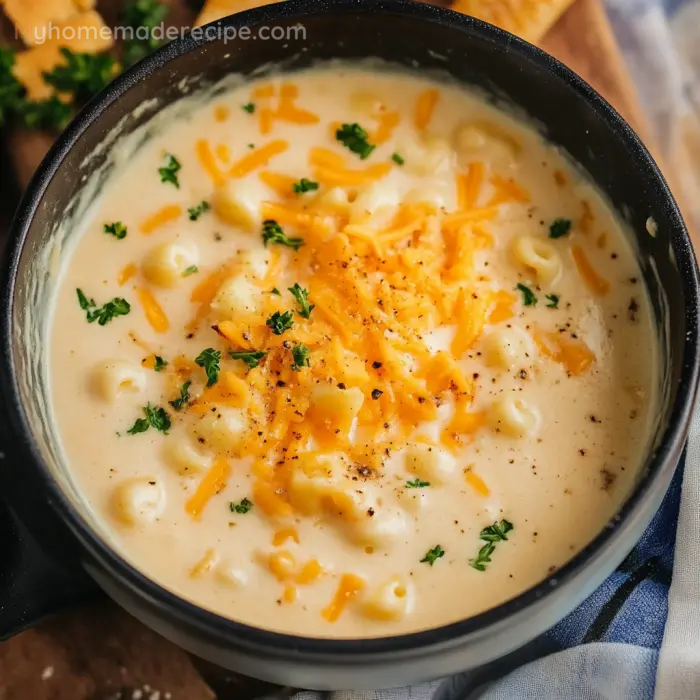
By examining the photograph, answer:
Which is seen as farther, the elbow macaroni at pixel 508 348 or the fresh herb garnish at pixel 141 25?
the fresh herb garnish at pixel 141 25

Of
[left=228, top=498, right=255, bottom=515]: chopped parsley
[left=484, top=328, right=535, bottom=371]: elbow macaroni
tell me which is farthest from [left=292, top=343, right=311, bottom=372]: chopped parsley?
[left=484, top=328, right=535, bottom=371]: elbow macaroni

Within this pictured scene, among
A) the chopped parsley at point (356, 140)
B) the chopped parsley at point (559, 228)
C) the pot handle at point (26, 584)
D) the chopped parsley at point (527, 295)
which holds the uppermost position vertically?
the chopped parsley at point (356, 140)

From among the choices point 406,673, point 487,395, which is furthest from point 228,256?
point 406,673

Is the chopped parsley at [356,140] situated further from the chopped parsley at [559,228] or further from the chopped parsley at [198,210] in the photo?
the chopped parsley at [559,228]

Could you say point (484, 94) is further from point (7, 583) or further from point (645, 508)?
point (7, 583)

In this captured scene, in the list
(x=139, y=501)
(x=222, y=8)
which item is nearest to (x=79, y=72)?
(x=222, y=8)

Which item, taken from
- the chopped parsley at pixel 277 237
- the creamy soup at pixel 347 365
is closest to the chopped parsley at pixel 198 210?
the creamy soup at pixel 347 365

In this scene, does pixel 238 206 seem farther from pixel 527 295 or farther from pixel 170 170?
pixel 527 295
